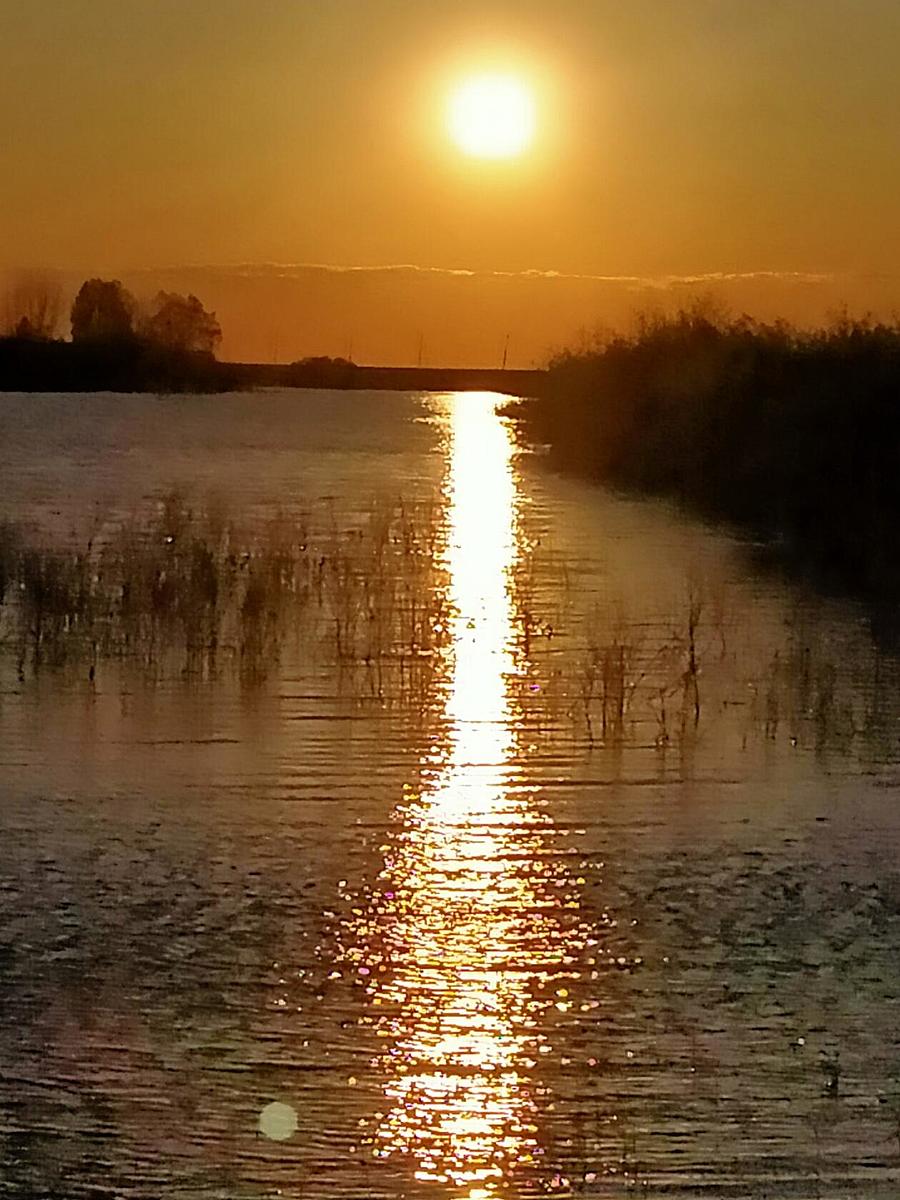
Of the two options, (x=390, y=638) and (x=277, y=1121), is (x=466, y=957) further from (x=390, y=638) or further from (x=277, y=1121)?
(x=390, y=638)

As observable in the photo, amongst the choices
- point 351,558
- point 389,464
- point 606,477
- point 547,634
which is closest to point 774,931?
point 547,634

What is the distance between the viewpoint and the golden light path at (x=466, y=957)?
435 cm

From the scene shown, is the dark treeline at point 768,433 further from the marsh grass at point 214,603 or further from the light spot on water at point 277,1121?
the light spot on water at point 277,1121

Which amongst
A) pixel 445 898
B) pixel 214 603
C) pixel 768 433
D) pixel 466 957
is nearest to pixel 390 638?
pixel 214 603

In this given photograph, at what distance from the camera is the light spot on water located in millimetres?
4324

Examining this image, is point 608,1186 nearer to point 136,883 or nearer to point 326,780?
point 136,883

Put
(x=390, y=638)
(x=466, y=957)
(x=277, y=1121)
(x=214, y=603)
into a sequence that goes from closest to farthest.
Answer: (x=277, y=1121) → (x=466, y=957) → (x=390, y=638) → (x=214, y=603)

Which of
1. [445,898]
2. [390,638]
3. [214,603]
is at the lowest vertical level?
[445,898]

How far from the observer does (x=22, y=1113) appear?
173 inches

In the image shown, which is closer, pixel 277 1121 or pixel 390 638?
pixel 277 1121

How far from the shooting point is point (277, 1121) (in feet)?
14.4

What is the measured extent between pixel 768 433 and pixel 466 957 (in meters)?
15.4

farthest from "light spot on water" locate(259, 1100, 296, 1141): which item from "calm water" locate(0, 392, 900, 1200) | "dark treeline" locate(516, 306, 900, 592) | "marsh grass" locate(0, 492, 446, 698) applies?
"dark treeline" locate(516, 306, 900, 592)

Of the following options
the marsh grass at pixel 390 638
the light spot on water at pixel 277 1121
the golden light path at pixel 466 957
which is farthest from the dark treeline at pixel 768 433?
the light spot on water at pixel 277 1121
